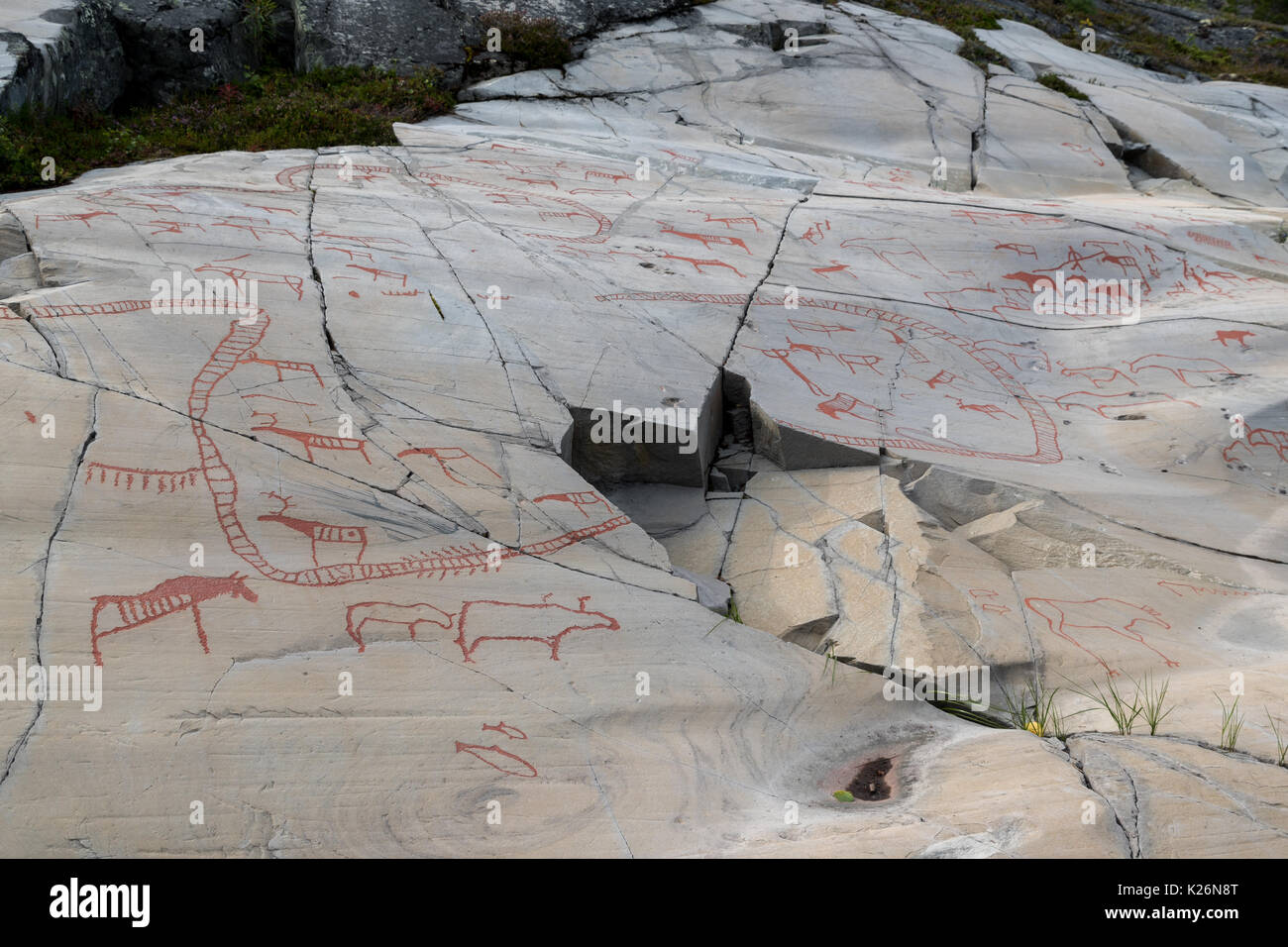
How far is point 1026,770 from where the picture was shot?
3914 millimetres

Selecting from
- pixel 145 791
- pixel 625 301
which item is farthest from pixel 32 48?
pixel 145 791

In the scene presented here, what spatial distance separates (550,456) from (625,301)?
2.16 m

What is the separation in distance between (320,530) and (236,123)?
849 centimetres

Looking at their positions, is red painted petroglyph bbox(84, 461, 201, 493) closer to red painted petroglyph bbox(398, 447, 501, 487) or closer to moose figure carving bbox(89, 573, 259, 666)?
moose figure carving bbox(89, 573, 259, 666)

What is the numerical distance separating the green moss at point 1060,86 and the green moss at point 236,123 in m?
9.34

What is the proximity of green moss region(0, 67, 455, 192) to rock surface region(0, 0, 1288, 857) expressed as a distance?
Result: 950 millimetres

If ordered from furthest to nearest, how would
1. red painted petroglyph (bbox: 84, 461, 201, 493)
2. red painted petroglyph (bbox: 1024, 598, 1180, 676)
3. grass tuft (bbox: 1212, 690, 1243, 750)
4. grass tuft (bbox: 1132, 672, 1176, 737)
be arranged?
red painted petroglyph (bbox: 1024, 598, 1180, 676)
red painted petroglyph (bbox: 84, 461, 201, 493)
grass tuft (bbox: 1132, 672, 1176, 737)
grass tuft (bbox: 1212, 690, 1243, 750)

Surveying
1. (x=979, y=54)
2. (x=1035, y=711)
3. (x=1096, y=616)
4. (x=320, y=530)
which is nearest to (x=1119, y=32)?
(x=979, y=54)

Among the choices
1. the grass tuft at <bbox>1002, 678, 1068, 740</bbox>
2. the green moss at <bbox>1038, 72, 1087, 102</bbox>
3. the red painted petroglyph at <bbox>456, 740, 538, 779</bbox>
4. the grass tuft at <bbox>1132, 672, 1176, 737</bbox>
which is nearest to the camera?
the red painted petroglyph at <bbox>456, 740, 538, 779</bbox>

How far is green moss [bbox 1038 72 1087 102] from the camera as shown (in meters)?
15.5

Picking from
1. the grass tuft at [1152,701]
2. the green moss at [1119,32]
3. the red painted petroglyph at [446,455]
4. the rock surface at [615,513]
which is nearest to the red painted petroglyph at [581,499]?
the rock surface at [615,513]

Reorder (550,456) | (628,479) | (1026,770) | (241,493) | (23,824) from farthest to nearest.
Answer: (628,479) < (550,456) < (241,493) < (1026,770) < (23,824)

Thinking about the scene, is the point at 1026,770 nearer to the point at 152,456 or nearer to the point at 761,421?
the point at 761,421

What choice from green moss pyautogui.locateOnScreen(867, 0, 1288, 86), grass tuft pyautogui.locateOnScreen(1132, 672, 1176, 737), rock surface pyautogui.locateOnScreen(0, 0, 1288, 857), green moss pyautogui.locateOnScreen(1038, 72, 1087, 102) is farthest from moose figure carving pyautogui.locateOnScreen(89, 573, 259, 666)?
green moss pyautogui.locateOnScreen(867, 0, 1288, 86)
